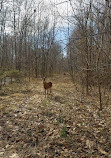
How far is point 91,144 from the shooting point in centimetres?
308

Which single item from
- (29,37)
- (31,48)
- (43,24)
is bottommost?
(31,48)

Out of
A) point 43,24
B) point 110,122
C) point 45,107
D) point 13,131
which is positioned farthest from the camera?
point 43,24

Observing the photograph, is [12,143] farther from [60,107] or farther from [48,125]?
[60,107]

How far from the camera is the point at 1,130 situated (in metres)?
3.58

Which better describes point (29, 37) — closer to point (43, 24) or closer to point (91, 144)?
point (43, 24)

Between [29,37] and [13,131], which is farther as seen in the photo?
[29,37]

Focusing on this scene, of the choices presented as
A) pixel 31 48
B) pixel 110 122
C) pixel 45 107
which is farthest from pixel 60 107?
pixel 31 48

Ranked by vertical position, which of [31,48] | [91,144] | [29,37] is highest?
[29,37]

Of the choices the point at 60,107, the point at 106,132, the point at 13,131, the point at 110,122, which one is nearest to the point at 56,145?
the point at 13,131

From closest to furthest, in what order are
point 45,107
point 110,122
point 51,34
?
point 110,122
point 45,107
point 51,34

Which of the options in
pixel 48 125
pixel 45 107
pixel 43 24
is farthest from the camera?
pixel 43 24

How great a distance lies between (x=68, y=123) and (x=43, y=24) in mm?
17373

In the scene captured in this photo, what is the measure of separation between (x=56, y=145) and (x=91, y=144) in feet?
2.65

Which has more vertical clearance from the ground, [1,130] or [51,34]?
[51,34]
